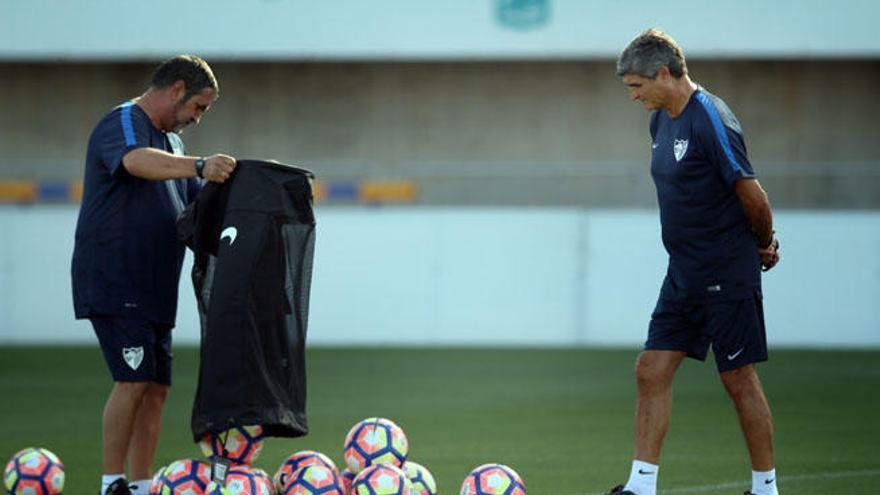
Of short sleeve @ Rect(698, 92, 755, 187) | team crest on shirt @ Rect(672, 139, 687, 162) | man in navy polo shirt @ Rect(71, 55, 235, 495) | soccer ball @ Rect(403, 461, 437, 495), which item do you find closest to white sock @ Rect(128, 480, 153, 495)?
man in navy polo shirt @ Rect(71, 55, 235, 495)

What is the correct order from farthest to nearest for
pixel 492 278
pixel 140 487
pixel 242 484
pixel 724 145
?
pixel 492 278
pixel 140 487
pixel 724 145
pixel 242 484

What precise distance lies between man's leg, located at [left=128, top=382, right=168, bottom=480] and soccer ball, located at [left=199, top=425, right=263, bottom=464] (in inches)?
23.9

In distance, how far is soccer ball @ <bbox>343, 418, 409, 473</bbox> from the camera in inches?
327

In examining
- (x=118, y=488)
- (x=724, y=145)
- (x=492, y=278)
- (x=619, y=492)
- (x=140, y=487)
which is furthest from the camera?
(x=492, y=278)

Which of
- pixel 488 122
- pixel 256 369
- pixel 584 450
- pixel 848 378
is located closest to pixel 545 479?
pixel 584 450

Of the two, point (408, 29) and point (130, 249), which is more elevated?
point (408, 29)

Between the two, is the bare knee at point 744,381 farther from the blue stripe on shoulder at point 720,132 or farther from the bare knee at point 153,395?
the bare knee at point 153,395

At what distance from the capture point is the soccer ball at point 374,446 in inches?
327

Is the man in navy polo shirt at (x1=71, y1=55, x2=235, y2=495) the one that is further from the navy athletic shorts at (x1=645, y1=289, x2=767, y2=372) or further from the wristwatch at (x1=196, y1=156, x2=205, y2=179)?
the navy athletic shorts at (x1=645, y1=289, x2=767, y2=372)

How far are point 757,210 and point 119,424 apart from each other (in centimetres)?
334

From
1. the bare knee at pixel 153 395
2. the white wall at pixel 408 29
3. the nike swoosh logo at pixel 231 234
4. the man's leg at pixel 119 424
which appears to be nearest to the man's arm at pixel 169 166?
the nike swoosh logo at pixel 231 234

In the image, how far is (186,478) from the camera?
7.80 meters

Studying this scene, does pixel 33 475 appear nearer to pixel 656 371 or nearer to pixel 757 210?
pixel 656 371

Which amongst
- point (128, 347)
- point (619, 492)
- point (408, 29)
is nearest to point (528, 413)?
point (619, 492)
